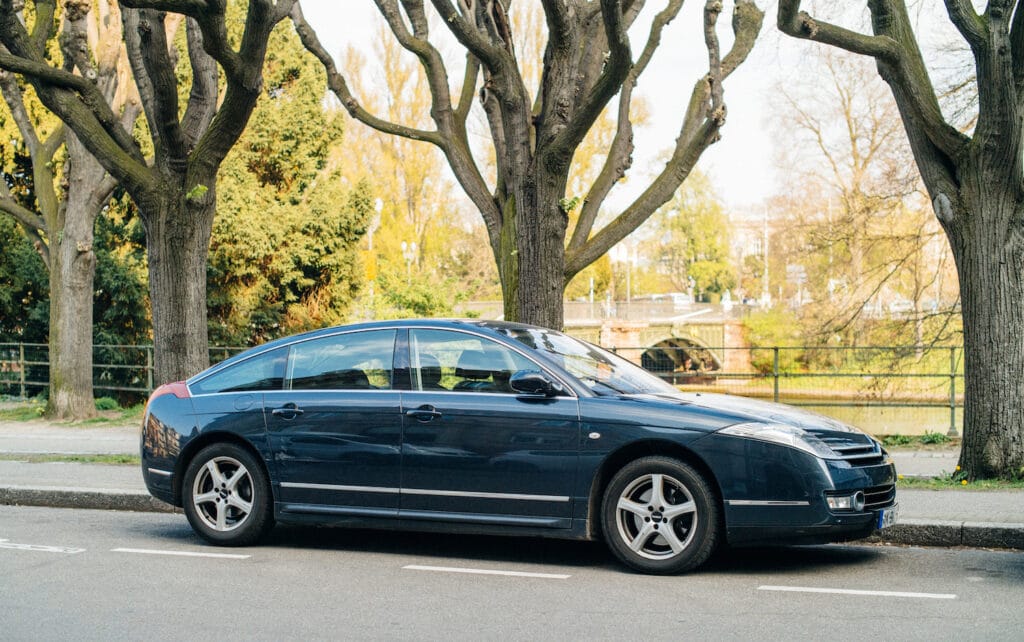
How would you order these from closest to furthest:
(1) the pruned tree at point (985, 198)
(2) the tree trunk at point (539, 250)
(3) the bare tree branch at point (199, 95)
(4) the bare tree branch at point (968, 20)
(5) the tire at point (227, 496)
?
(5) the tire at point (227, 496) → (4) the bare tree branch at point (968, 20) → (1) the pruned tree at point (985, 198) → (2) the tree trunk at point (539, 250) → (3) the bare tree branch at point (199, 95)

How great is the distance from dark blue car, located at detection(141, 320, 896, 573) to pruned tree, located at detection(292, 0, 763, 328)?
13.2 ft

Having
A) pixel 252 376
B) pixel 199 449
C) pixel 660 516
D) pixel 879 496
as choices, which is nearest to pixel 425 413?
pixel 252 376

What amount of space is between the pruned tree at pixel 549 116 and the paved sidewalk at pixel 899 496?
14.6 ft

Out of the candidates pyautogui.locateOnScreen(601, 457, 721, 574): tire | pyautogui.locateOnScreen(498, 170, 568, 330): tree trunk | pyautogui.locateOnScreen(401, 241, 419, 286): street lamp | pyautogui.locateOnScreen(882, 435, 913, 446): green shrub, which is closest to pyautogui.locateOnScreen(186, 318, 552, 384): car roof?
pyautogui.locateOnScreen(601, 457, 721, 574): tire

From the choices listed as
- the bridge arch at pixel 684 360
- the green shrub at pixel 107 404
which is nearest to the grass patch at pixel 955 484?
the bridge arch at pixel 684 360

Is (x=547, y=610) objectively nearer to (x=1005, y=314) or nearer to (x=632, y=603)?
(x=632, y=603)

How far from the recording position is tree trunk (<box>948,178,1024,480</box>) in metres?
10.6

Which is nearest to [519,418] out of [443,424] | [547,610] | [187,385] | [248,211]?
[443,424]

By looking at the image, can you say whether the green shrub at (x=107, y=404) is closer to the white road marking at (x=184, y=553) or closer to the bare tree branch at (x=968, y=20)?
the white road marking at (x=184, y=553)

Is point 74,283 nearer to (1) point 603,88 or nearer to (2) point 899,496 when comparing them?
(1) point 603,88

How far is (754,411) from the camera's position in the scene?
7078 mm

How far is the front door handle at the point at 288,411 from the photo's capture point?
7879 mm

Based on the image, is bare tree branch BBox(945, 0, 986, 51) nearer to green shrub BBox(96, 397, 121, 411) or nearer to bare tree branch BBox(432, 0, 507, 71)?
bare tree branch BBox(432, 0, 507, 71)

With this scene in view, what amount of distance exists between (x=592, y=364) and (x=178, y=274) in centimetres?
709
